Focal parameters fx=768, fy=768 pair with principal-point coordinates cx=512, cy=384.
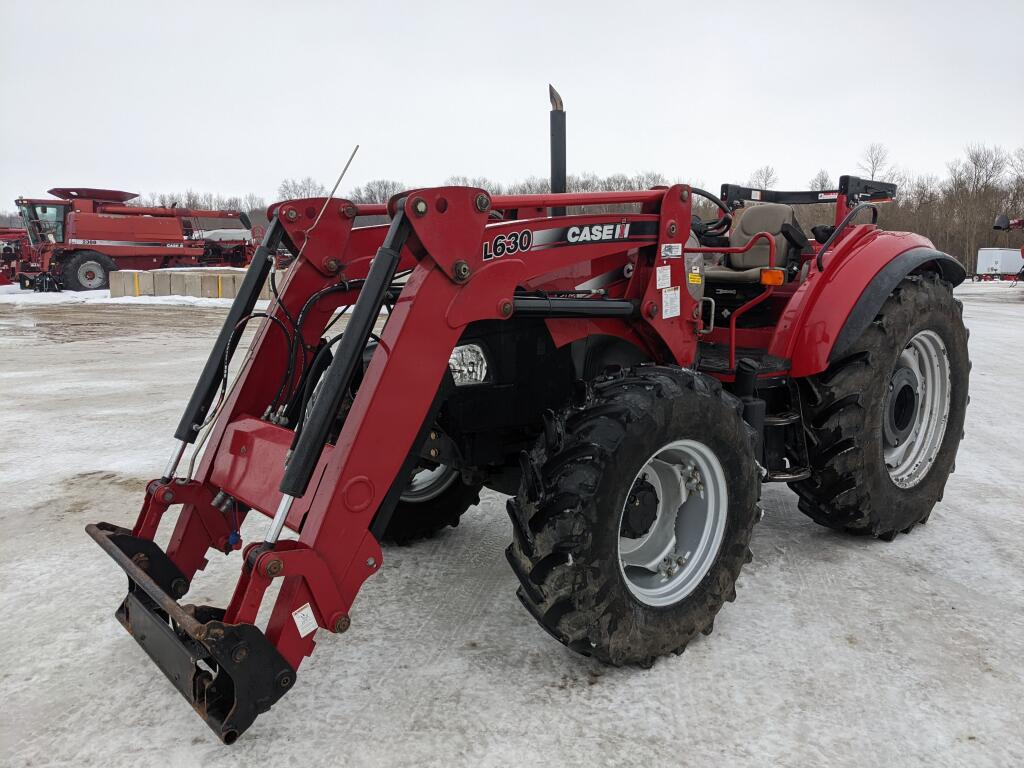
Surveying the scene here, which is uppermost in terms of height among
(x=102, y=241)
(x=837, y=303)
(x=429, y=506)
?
(x=102, y=241)

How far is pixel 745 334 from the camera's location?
3982mm

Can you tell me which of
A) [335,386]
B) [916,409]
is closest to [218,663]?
[335,386]

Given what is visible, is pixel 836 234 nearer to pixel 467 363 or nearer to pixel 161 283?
pixel 467 363

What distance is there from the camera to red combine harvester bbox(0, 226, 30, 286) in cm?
2619

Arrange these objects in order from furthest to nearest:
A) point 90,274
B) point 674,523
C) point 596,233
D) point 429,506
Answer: point 90,274 < point 429,506 < point 674,523 < point 596,233

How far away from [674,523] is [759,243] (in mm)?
1937

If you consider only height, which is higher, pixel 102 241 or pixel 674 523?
pixel 102 241

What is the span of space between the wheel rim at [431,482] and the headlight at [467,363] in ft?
3.00

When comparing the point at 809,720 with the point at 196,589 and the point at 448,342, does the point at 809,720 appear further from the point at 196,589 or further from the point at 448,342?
the point at 196,589

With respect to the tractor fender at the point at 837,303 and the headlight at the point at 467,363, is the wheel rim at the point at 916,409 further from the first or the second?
the headlight at the point at 467,363

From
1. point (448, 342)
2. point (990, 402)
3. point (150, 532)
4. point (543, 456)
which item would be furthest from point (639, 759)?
point (990, 402)

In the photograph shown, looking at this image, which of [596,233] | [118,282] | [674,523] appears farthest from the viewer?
[118,282]

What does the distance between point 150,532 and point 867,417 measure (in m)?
3.02

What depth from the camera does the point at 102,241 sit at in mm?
25078
